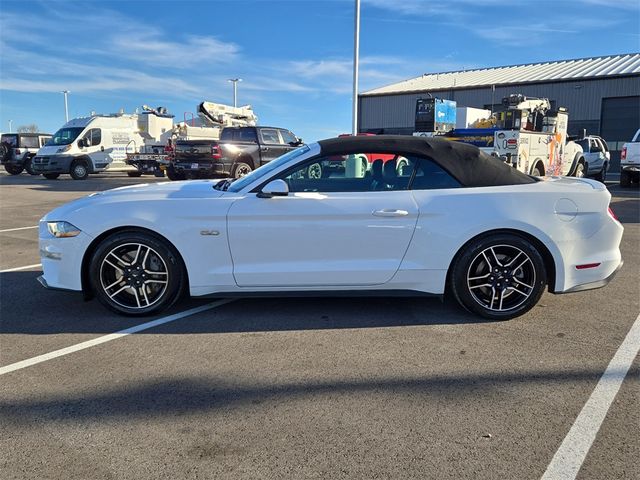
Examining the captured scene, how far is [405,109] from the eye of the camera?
38.4m

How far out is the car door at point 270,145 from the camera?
17172mm

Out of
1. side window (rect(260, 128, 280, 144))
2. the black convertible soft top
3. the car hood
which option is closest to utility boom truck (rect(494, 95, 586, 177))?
side window (rect(260, 128, 280, 144))

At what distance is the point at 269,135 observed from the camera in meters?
17.6

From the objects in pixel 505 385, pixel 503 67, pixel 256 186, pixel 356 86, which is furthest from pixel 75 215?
pixel 503 67

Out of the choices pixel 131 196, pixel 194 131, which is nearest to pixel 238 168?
pixel 194 131

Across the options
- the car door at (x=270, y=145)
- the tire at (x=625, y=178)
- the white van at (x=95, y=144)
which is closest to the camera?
the car door at (x=270, y=145)

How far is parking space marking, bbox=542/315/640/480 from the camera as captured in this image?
2424 millimetres

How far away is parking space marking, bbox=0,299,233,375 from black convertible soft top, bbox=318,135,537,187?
176 cm

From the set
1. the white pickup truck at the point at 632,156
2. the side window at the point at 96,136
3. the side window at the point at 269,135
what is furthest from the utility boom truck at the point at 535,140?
the side window at the point at 96,136

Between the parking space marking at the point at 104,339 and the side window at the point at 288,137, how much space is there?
1397cm

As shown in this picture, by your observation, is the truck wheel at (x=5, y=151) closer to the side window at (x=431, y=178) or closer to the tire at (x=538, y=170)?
the tire at (x=538, y=170)

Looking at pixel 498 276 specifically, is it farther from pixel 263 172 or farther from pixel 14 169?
pixel 14 169

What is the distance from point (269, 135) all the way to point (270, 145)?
0.45 m

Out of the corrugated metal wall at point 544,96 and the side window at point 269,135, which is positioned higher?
the corrugated metal wall at point 544,96
